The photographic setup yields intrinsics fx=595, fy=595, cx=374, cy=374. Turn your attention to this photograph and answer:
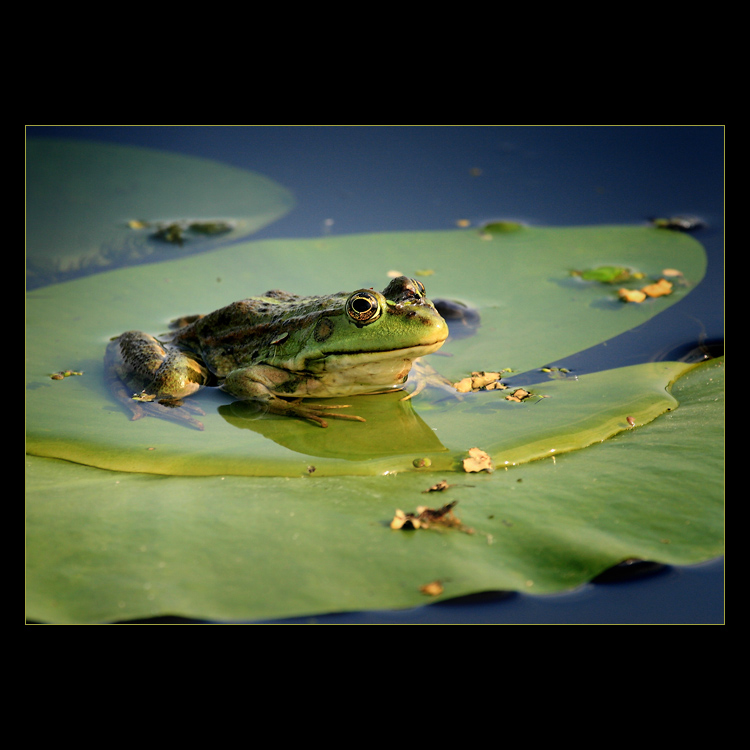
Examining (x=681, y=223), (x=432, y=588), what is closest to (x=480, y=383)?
(x=432, y=588)

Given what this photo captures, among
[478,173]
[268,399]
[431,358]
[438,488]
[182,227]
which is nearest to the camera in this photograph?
[438,488]

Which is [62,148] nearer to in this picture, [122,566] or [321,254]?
[321,254]

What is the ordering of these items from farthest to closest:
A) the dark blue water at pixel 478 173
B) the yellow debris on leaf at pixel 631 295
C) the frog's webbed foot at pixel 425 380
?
the dark blue water at pixel 478 173 < the yellow debris on leaf at pixel 631 295 < the frog's webbed foot at pixel 425 380

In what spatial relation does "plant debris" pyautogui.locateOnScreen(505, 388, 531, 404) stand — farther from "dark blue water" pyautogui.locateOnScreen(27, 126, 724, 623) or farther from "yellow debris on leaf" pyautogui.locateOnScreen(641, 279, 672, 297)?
"yellow debris on leaf" pyautogui.locateOnScreen(641, 279, 672, 297)

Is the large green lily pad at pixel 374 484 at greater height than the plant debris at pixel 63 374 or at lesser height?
lesser

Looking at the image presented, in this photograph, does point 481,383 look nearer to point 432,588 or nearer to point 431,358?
point 431,358

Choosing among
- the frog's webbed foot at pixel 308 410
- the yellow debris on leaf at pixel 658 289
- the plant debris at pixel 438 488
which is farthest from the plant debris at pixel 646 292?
the plant debris at pixel 438 488

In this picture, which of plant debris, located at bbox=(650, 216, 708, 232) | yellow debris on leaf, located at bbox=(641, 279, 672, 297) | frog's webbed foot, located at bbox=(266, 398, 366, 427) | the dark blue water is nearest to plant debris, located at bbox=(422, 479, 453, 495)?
frog's webbed foot, located at bbox=(266, 398, 366, 427)

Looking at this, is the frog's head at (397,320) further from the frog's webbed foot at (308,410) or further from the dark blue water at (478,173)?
the dark blue water at (478,173)
